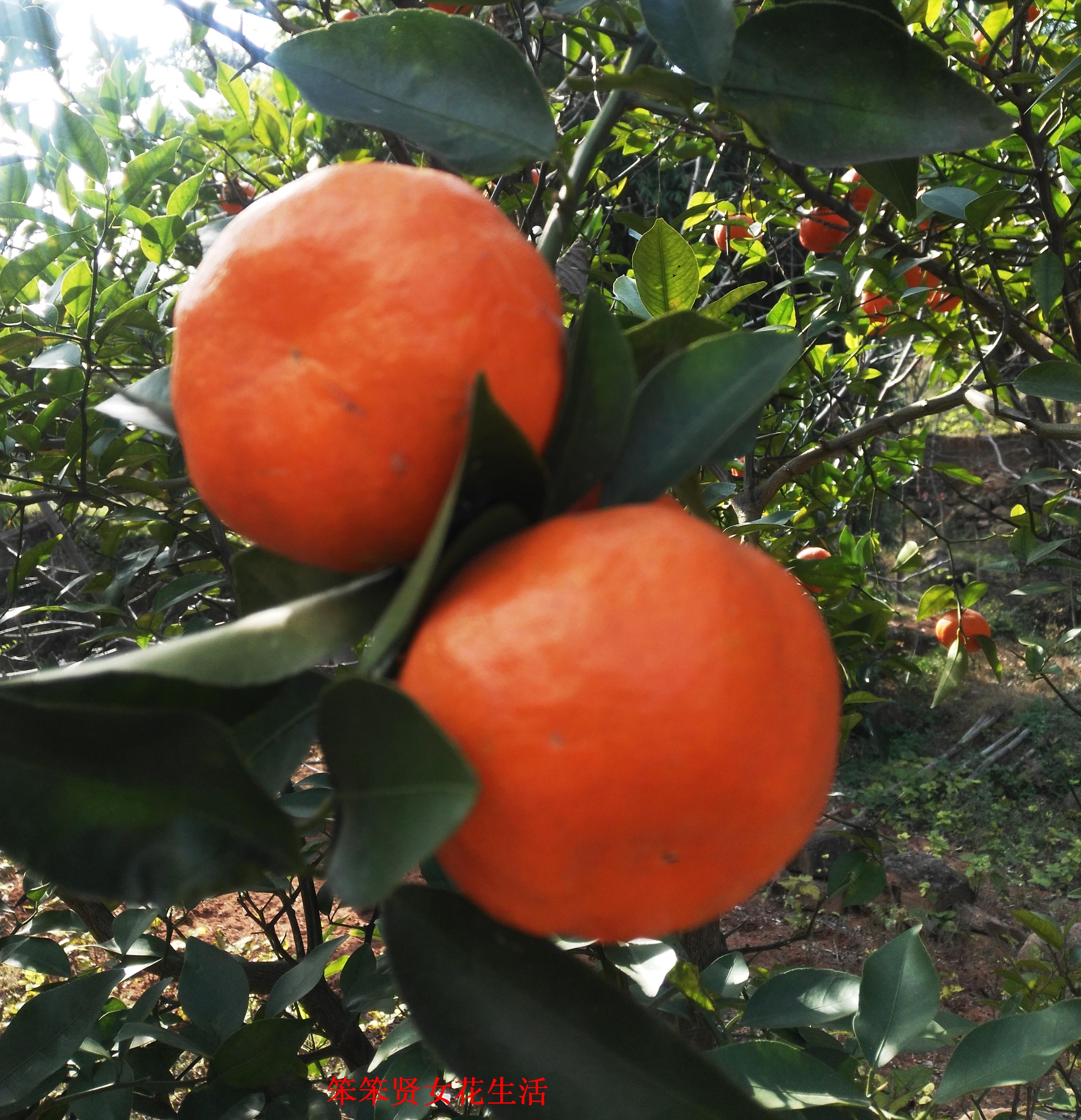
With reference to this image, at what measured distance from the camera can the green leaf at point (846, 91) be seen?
0.44 meters

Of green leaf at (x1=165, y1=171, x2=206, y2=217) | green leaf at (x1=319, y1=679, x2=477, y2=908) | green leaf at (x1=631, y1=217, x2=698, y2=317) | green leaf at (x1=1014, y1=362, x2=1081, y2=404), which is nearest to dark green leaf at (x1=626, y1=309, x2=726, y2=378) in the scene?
green leaf at (x1=319, y1=679, x2=477, y2=908)

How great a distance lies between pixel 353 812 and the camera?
0.96ft

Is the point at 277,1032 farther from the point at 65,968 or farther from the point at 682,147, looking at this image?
the point at 682,147

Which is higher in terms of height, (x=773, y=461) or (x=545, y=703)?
(x=545, y=703)

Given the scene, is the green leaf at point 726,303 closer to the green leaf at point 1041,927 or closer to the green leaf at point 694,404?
the green leaf at point 694,404

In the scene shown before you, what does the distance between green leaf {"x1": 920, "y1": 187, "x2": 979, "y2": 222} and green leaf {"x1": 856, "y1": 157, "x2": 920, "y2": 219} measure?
0.33 meters

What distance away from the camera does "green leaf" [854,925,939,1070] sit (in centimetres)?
71

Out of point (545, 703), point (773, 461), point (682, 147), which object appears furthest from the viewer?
point (773, 461)

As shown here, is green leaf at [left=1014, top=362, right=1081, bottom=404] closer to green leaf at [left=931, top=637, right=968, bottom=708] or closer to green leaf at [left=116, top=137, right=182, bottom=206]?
green leaf at [left=931, top=637, right=968, bottom=708]

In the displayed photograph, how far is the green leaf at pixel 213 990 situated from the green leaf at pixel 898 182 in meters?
0.88

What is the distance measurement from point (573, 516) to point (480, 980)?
0.17 metres

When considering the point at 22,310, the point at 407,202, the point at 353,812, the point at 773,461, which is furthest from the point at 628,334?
the point at 773,461

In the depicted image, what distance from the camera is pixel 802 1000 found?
0.83 metres

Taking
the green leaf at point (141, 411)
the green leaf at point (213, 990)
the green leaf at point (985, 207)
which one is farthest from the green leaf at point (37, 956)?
the green leaf at point (985, 207)
